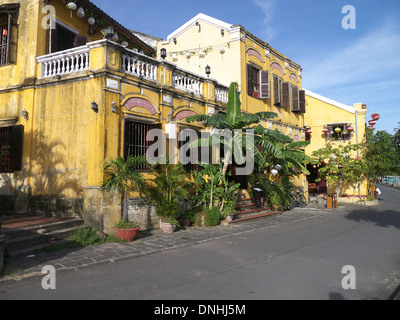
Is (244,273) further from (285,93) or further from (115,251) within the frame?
(285,93)

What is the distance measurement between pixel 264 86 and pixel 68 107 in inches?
458

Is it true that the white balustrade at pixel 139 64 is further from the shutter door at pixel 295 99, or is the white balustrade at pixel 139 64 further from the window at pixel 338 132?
the window at pixel 338 132

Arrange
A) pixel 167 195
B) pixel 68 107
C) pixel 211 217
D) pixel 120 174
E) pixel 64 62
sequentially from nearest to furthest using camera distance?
pixel 120 174 → pixel 68 107 → pixel 167 195 → pixel 64 62 → pixel 211 217

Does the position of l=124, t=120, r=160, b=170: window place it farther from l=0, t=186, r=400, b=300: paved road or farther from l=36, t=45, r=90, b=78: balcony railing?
l=0, t=186, r=400, b=300: paved road

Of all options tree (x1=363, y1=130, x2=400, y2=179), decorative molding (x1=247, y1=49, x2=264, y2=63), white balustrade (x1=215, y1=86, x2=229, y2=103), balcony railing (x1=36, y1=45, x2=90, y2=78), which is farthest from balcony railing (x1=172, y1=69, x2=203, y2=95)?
tree (x1=363, y1=130, x2=400, y2=179)

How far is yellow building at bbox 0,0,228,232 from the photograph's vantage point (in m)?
8.97

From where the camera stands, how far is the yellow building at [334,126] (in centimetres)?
2145

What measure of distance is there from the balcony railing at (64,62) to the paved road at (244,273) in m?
6.41

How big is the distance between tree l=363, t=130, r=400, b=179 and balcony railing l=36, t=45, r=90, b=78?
17.8 m

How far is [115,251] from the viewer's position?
7254mm

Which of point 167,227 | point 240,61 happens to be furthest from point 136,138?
point 240,61

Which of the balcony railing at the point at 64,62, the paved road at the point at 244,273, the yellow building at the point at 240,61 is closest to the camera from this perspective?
the paved road at the point at 244,273

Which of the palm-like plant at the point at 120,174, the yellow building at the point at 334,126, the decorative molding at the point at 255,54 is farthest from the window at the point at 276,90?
the palm-like plant at the point at 120,174

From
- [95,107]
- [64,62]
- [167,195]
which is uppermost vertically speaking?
[64,62]
